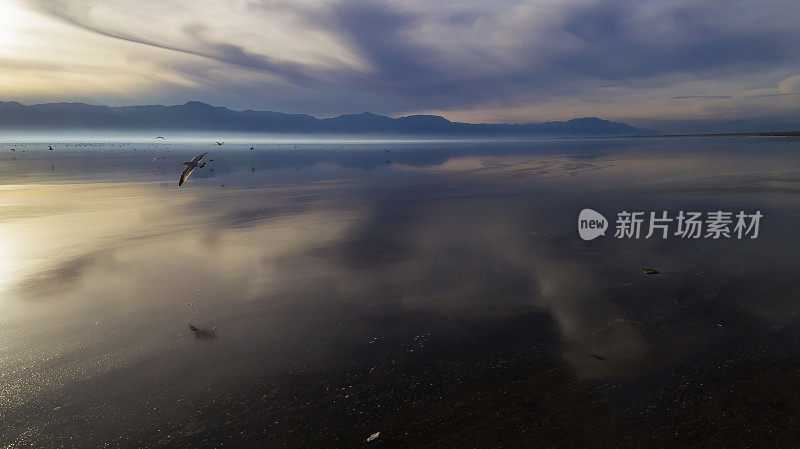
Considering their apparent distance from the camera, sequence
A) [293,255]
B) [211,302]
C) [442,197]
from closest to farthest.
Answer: [211,302], [293,255], [442,197]

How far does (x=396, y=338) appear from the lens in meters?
7.46

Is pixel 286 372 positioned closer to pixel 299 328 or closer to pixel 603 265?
pixel 299 328

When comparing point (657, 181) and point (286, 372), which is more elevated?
point (657, 181)

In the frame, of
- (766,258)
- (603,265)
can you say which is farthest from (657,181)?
(603,265)

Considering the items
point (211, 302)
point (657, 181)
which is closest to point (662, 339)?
point (211, 302)

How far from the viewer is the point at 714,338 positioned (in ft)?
23.5

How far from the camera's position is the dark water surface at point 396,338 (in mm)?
5223

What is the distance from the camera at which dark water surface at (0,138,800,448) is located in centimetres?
522

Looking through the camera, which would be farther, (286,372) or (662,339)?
(662,339)

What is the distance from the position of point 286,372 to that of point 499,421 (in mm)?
3256

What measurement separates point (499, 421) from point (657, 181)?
30.9 m

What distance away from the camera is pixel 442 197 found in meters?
24.2

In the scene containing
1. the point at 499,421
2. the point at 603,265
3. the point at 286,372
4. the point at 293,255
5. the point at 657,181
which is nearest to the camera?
the point at 499,421

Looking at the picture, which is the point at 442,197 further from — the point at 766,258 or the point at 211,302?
the point at 211,302
